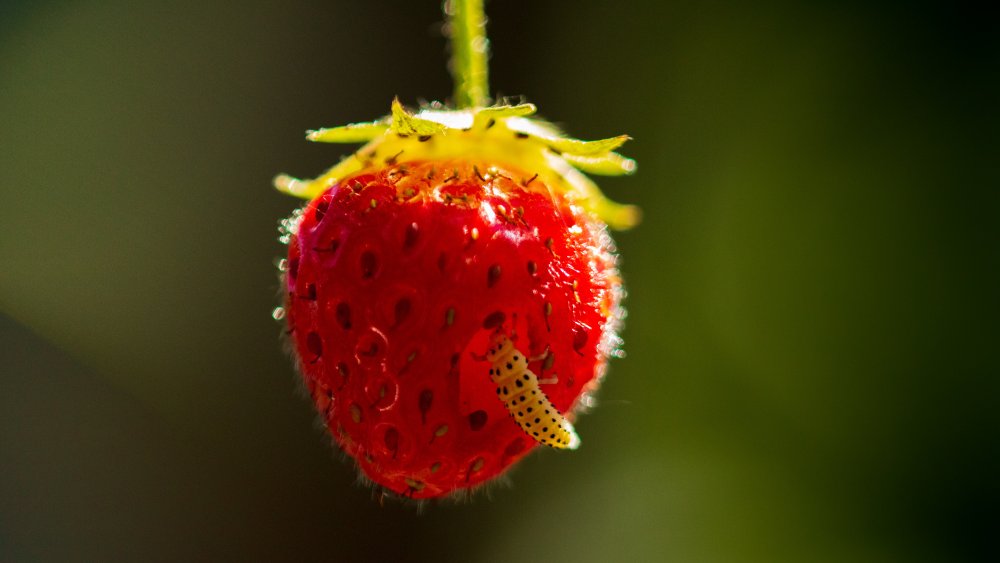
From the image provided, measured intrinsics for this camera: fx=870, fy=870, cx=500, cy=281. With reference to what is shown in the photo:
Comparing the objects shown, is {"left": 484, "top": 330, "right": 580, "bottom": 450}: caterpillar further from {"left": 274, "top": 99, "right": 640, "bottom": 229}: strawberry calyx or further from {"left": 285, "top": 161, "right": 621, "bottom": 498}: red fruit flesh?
{"left": 274, "top": 99, "right": 640, "bottom": 229}: strawberry calyx

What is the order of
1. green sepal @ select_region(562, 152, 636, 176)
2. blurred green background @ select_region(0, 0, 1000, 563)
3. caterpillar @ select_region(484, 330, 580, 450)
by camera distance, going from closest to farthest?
caterpillar @ select_region(484, 330, 580, 450), green sepal @ select_region(562, 152, 636, 176), blurred green background @ select_region(0, 0, 1000, 563)

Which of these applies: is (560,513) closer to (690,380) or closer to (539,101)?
(690,380)

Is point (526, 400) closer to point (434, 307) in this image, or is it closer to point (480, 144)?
point (434, 307)

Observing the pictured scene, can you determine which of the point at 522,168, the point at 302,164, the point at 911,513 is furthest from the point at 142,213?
the point at 911,513

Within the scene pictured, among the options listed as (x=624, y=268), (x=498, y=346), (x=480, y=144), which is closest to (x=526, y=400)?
(x=498, y=346)

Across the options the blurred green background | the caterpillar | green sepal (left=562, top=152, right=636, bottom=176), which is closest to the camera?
the caterpillar

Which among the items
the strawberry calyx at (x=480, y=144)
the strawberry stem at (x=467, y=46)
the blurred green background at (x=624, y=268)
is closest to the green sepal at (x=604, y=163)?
the strawberry calyx at (x=480, y=144)

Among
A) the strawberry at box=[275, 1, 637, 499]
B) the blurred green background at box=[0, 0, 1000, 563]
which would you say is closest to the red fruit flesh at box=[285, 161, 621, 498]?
the strawberry at box=[275, 1, 637, 499]

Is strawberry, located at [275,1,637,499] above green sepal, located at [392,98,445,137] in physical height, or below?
below
